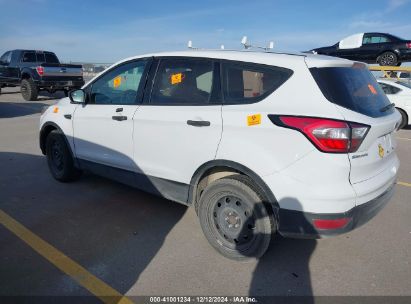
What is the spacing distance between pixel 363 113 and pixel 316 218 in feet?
2.86

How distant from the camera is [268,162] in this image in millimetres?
2740

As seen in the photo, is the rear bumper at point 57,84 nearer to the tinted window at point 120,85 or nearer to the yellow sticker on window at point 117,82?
the tinted window at point 120,85

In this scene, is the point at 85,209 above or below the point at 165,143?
below

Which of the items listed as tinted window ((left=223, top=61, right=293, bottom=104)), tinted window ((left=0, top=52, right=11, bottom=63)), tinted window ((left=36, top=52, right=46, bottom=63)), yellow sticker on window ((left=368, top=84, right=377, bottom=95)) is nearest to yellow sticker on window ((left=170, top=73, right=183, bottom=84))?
tinted window ((left=223, top=61, right=293, bottom=104))

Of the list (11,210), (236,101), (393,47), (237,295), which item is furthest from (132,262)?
(393,47)

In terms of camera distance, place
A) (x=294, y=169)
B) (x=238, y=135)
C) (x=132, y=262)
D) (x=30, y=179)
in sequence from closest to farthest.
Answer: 1. (x=294, y=169)
2. (x=238, y=135)
3. (x=132, y=262)
4. (x=30, y=179)

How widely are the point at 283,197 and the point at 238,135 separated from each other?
61 cm

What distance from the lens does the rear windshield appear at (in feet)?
8.74

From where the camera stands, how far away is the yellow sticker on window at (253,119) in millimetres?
2789

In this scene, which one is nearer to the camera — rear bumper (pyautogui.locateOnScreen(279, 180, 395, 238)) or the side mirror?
rear bumper (pyautogui.locateOnScreen(279, 180, 395, 238))

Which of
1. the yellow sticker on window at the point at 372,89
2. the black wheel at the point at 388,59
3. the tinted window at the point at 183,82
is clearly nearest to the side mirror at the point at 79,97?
the tinted window at the point at 183,82

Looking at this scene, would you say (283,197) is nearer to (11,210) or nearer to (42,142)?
(11,210)

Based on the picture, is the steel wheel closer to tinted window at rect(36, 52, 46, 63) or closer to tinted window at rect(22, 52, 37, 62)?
tinted window at rect(22, 52, 37, 62)

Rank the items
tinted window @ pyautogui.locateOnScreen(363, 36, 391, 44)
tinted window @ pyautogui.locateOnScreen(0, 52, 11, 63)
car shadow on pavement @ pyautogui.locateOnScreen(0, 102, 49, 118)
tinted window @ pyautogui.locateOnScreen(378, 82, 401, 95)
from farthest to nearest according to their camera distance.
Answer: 1. tinted window @ pyautogui.locateOnScreen(0, 52, 11, 63)
2. tinted window @ pyautogui.locateOnScreen(363, 36, 391, 44)
3. car shadow on pavement @ pyautogui.locateOnScreen(0, 102, 49, 118)
4. tinted window @ pyautogui.locateOnScreen(378, 82, 401, 95)
